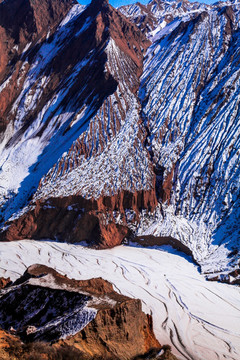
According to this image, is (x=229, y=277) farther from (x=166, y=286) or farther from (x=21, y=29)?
(x=21, y=29)

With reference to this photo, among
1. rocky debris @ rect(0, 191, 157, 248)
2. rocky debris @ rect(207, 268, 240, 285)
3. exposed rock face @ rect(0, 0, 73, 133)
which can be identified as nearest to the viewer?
rocky debris @ rect(207, 268, 240, 285)

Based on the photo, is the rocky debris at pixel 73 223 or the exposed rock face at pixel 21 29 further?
the exposed rock face at pixel 21 29

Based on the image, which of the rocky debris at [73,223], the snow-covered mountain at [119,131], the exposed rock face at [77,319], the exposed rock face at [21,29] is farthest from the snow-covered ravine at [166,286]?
the exposed rock face at [21,29]

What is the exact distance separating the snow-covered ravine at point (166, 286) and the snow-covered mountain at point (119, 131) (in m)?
2.02

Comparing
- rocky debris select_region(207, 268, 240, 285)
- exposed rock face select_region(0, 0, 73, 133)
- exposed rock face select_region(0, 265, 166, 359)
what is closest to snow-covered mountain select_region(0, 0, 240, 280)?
exposed rock face select_region(0, 0, 73, 133)

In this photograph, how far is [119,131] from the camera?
38719mm

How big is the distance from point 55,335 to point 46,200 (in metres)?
23.7

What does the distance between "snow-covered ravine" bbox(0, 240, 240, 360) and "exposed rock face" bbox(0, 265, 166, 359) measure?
5922 mm

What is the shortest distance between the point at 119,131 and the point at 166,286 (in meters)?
19.5

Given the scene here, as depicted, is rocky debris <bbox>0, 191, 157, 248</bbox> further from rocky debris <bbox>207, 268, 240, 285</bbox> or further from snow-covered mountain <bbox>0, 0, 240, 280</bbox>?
rocky debris <bbox>207, 268, 240, 285</bbox>

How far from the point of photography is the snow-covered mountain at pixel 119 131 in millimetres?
32625

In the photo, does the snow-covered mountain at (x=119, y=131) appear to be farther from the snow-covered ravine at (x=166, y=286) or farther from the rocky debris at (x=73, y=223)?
the snow-covered ravine at (x=166, y=286)

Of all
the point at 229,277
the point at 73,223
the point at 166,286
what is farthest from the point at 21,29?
the point at 229,277

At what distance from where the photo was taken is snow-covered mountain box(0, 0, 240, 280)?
107ft
